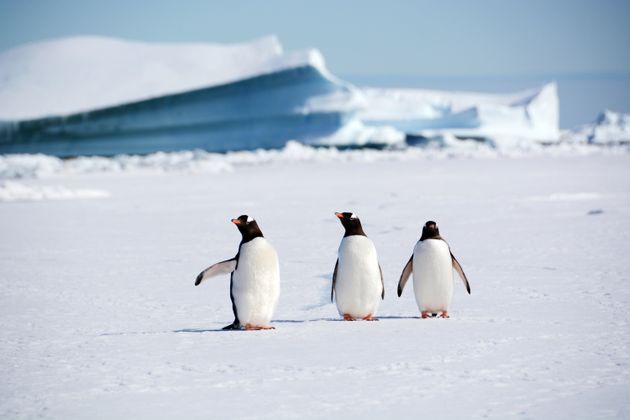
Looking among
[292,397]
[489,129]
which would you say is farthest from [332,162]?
[292,397]

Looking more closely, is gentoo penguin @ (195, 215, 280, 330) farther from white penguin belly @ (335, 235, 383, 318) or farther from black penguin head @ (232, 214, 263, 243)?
white penguin belly @ (335, 235, 383, 318)

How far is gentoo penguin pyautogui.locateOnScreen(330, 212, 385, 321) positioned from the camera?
336cm

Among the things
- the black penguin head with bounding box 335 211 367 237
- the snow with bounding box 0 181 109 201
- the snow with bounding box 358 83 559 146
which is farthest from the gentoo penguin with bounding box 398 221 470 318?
the snow with bounding box 358 83 559 146

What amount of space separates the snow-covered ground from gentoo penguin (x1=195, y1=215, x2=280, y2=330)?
0.10m

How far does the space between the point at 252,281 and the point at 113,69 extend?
2309 cm

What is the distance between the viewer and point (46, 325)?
342cm

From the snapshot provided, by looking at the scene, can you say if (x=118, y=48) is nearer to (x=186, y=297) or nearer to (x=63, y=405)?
(x=186, y=297)

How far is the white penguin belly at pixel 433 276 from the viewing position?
3.49 m

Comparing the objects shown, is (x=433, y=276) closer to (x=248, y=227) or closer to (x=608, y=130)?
(x=248, y=227)

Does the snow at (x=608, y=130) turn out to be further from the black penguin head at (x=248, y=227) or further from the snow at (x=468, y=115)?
the black penguin head at (x=248, y=227)

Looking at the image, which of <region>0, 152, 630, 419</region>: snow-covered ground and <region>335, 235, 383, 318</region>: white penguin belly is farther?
<region>335, 235, 383, 318</region>: white penguin belly

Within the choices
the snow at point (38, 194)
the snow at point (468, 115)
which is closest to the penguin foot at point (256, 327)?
the snow at point (38, 194)

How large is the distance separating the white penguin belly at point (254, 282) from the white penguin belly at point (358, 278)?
33cm

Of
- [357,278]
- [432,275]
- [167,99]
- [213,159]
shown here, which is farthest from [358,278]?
[167,99]
